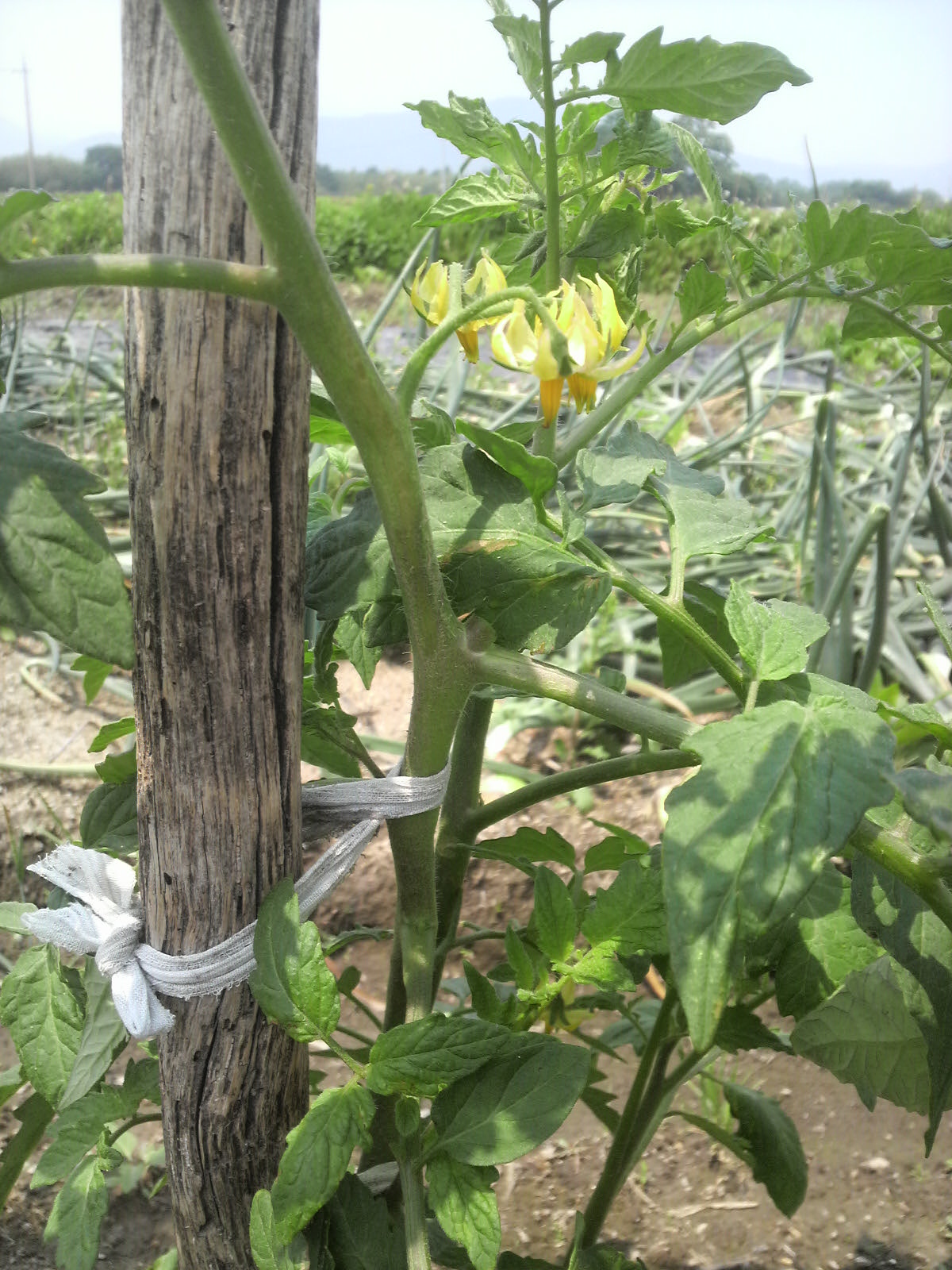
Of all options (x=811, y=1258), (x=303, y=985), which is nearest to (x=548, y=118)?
(x=303, y=985)

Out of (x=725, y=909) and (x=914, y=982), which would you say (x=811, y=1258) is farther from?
(x=725, y=909)

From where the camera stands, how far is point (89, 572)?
1.61 ft

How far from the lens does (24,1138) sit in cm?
84

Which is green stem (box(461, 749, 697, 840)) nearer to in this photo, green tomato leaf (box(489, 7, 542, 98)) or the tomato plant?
the tomato plant

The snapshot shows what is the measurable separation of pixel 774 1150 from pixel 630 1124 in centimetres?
16

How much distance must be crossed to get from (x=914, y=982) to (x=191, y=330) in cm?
58

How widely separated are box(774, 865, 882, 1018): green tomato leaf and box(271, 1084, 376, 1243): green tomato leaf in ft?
0.93

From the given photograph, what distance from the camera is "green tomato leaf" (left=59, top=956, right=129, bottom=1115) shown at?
700 mm

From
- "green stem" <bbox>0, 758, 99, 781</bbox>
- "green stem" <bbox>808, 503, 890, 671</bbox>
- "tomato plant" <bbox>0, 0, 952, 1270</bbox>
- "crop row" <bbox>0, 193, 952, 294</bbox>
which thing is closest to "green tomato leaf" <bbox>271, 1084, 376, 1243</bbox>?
"tomato plant" <bbox>0, 0, 952, 1270</bbox>

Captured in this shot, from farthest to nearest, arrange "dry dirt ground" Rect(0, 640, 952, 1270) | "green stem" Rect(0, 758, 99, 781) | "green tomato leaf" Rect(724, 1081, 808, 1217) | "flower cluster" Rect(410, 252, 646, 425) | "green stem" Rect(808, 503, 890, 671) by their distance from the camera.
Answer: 1. "green stem" Rect(0, 758, 99, 781)
2. "green stem" Rect(808, 503, 890, 671)
3. "dry dirt ground" Rect(0, 640, 952, 1270)
4. "green tomato leaf" Rect(724, 1081, 808, 1217)
5. "flower cluster" Rect(410, 252, 646, 425)

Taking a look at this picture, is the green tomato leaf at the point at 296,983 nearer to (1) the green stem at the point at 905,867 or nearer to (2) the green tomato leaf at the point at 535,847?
(2) the green tomato leaf at the point at 535,847

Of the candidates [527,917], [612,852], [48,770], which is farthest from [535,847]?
[48,770]

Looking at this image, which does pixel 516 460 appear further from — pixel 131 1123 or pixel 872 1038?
pixel 131 1123

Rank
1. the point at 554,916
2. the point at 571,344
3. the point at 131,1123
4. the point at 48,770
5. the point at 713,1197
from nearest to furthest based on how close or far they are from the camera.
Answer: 1. the point at 571,344
2. the point at 554,916
3. the point at 131,1123
4. the point at 713,1197
5. the point at 48,770
